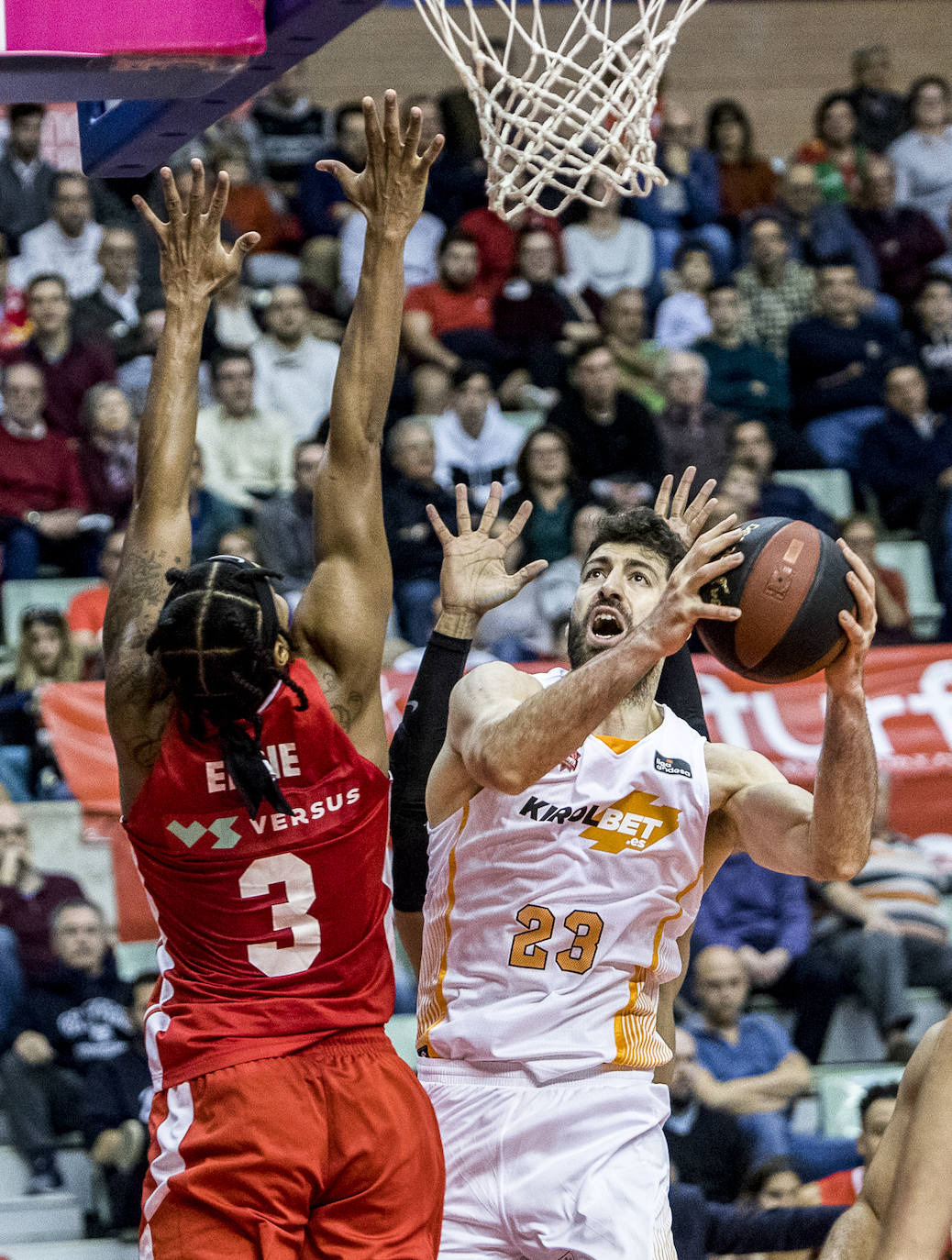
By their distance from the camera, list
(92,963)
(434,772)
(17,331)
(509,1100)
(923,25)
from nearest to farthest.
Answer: (509,1100), (434,772), (92,963), (17,331), (923,25)

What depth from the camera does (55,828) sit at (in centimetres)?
711

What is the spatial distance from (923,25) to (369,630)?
1128 centimetres

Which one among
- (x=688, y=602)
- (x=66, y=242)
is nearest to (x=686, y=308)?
(x=66, y=242)

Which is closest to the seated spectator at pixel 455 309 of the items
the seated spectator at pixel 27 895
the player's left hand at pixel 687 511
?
the seated spectator at pixel 27 895

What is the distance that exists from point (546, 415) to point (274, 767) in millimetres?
6062

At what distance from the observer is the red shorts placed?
2943 millimetres

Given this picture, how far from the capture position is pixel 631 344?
9391 millimetres

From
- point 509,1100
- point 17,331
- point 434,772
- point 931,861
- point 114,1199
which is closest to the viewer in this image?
point 509,1100

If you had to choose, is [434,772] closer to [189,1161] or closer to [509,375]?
[189,1161]

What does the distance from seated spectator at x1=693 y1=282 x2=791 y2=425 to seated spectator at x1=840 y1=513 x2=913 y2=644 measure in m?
1.01

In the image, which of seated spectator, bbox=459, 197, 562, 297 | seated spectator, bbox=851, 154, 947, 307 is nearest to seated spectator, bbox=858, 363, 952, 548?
seated spectator, bbox=851, 154, 947, 307

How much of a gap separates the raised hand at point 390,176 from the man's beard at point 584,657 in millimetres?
1011

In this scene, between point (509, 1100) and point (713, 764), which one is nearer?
point (509, 1100)

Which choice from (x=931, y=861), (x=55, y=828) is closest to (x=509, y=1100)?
(x=55, y=828)
